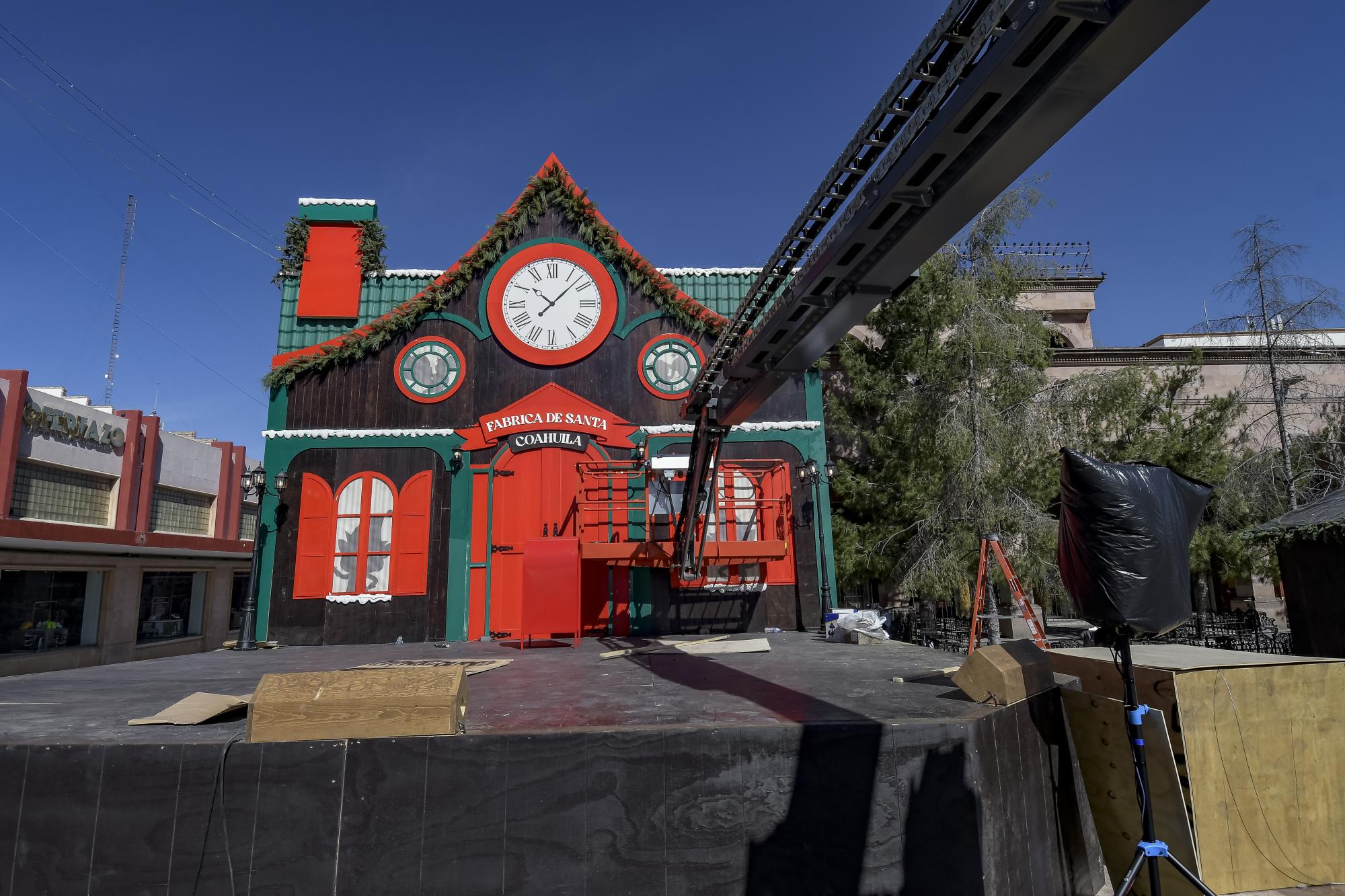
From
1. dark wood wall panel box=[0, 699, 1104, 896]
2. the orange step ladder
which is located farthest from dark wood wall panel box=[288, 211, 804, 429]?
dark wood wall panel box=[0, 699, 1104, 896]

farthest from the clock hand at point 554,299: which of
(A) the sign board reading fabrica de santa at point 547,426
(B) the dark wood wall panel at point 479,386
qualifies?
(A) the sign board reading fabrica de santa at point 547,426

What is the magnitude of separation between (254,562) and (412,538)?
296cm

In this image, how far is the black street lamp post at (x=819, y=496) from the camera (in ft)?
49.3

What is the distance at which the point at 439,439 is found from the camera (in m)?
15.2

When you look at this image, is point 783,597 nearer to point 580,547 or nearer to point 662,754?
point 580,547

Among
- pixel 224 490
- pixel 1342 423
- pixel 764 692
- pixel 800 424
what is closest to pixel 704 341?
pixel 800 424

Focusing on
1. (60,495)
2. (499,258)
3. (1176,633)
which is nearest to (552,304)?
(499,258)

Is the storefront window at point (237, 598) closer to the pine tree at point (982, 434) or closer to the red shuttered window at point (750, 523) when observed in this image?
the red shuttered window at point (750, 523)

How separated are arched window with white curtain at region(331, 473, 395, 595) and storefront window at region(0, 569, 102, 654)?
36.7 feet

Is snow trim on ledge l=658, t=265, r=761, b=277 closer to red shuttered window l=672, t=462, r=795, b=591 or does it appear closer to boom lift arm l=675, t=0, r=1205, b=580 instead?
red shuttered window l=672, t=462, r=795, b=591

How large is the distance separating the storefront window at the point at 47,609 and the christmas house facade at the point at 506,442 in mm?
10786

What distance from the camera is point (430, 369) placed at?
15.6 meters

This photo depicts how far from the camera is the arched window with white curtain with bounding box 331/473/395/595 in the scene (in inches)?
573

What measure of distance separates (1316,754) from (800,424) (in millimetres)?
10600
